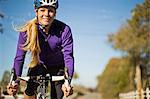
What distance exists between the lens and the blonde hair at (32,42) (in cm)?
295

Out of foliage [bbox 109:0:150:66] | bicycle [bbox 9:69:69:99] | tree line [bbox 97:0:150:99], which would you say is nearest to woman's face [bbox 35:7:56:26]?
bicycle [bbox 9:69:69:99]

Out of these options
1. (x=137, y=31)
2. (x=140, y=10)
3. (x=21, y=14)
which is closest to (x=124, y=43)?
(x=137, y=31)

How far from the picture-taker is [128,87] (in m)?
21.0

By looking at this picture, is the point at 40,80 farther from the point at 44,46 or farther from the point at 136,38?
the point at 136,38

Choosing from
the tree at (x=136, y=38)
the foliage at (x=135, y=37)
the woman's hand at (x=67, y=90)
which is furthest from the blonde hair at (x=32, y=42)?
the foliage at (x=135, y=37)

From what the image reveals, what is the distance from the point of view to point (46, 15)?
304 cm

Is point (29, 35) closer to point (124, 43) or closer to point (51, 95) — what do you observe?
point (51, 95)

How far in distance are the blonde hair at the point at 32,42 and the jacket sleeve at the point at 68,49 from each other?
0.63 ft

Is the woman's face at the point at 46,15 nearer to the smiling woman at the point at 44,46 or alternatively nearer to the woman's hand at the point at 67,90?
the smiling woman at the point at 44,46

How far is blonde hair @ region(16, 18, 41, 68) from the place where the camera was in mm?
2949

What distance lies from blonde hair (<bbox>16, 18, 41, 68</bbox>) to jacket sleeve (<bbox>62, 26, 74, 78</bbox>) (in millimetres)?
193

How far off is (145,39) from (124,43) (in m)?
1.24

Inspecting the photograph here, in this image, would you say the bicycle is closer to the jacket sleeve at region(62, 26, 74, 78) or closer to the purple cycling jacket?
the purple cycling jacket

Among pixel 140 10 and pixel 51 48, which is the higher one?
pixel 140 10
